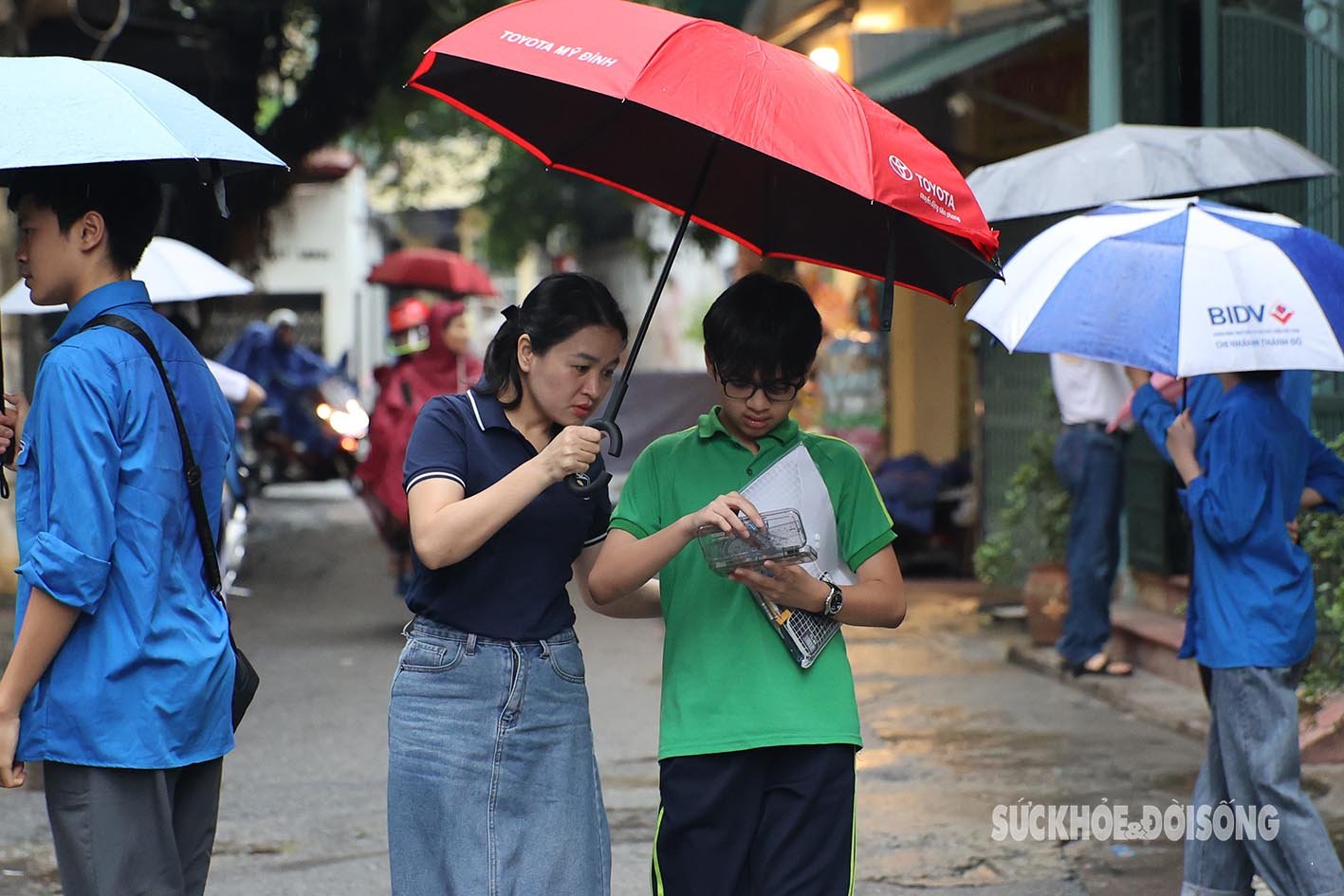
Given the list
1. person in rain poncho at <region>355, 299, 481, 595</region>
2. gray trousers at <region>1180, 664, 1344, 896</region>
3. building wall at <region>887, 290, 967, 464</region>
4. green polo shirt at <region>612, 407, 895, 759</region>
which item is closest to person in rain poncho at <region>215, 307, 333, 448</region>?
building wall at <region>887, 290, 967, 464</region>

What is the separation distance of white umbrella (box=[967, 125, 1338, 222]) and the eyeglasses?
2.18 metres

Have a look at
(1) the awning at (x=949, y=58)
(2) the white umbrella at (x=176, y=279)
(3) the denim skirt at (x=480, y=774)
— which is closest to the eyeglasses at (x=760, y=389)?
(3) the denim skirt at (x=480, y=774)

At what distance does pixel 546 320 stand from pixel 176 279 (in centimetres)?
481

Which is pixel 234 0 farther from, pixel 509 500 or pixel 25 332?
pixel 509 500

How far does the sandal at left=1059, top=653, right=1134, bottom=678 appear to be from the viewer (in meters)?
8.25

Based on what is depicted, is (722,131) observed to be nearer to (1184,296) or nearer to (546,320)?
(546,320)

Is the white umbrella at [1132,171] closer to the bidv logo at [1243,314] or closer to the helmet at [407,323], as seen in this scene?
the bidv logo at [1243,314]

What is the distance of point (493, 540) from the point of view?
128 inches

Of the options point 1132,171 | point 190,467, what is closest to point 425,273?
point 1132,171

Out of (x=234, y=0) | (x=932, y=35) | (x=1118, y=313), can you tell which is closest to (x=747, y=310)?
(x=1118, y=313)

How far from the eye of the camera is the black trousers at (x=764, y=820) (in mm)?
3344

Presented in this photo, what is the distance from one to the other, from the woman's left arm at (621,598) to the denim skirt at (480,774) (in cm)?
21

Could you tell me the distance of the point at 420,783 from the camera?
3.22 meters

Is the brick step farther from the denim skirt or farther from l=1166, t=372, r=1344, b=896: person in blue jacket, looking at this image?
the denim skirt
